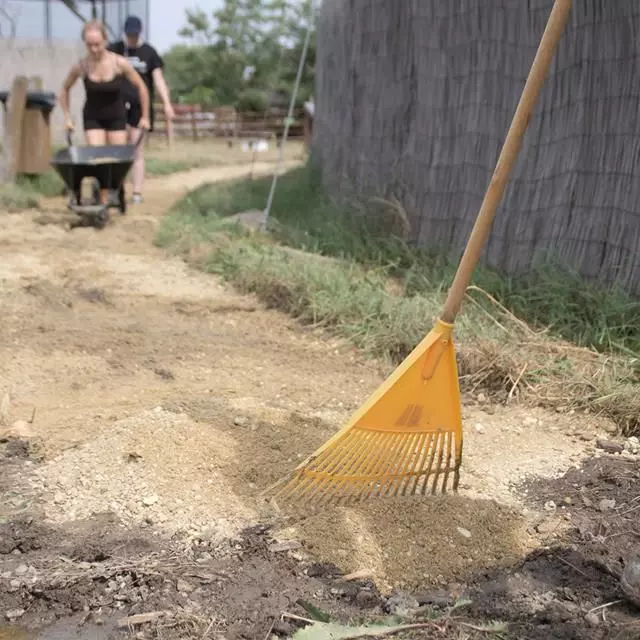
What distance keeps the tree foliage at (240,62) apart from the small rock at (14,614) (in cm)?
2387

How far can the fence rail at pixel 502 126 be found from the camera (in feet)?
12.9

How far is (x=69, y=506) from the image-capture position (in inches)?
101

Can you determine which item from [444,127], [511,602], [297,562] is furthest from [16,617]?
[444,127]

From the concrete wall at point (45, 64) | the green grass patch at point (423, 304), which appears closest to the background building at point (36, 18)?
the concrete wall at point (45, 64)

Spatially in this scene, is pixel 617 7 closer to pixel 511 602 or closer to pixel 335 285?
pixel 335 285

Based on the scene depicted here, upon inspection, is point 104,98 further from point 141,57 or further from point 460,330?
point 460,330

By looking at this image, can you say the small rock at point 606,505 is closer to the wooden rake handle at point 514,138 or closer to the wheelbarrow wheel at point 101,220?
the wooden rake handle at point 514,138

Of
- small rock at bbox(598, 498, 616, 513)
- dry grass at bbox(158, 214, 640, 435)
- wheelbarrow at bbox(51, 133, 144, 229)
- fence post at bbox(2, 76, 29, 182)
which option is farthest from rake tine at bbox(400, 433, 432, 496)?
fence post at bbox(2, 76, 29, 182)

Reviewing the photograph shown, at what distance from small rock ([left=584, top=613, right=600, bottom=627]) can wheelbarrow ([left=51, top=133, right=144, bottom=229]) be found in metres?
5.33

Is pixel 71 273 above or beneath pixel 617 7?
beneath

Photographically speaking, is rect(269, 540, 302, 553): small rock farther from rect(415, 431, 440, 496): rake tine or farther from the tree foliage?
the tree foliage

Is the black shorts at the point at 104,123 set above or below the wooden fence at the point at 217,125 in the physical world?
below

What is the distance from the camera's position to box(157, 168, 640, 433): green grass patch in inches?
138

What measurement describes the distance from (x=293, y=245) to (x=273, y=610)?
3.91 metres
